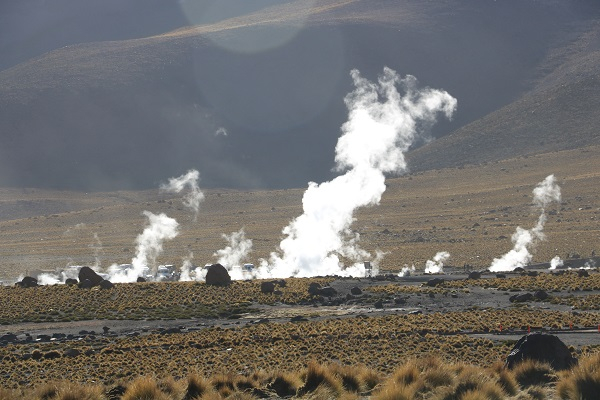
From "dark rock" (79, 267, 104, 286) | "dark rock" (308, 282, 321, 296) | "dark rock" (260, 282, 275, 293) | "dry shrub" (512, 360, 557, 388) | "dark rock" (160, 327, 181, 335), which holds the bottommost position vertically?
"dry shrub" (512, 360, 557, 388)

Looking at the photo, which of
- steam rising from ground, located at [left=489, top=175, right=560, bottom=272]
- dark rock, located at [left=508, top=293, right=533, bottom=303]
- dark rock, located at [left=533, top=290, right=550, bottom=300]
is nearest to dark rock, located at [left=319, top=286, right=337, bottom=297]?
dark rock, located at [left=508, top=293, right=533, bottom=303]

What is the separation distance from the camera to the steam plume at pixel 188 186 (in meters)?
139

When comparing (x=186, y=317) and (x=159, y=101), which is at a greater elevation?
(x=159, y=101)

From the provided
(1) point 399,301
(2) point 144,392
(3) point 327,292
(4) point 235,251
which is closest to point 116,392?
(2) point 144,392

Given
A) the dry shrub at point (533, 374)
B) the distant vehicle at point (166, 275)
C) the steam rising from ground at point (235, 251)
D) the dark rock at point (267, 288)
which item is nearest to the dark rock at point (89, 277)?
the dark rock at point (267, 288)

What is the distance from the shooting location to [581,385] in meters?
12.2

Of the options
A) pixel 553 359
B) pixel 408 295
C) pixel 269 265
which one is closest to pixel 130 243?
pixel 269 265

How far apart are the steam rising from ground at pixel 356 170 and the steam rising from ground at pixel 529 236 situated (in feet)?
37.6

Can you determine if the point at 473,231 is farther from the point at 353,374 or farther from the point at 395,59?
the point at 395,59

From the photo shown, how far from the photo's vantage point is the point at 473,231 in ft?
303

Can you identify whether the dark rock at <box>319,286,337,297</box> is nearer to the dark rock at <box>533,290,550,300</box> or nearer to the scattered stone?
the scattered stone

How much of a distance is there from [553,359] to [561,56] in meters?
182

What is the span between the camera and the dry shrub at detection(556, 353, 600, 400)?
473 inches

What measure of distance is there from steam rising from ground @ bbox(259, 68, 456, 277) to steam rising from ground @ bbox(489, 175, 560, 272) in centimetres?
1147
